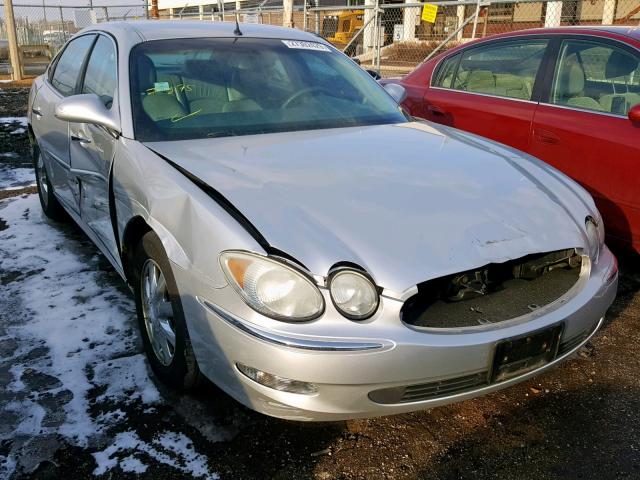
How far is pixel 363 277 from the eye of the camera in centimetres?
197

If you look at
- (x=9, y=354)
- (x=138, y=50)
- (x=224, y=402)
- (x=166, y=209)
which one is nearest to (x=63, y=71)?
(x=138, y=50)

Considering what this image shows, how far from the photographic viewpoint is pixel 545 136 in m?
4.09

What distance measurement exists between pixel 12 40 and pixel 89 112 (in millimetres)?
14609

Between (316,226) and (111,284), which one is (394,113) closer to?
(316,226)

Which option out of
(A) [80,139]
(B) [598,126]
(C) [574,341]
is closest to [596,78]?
(B) [598,126]

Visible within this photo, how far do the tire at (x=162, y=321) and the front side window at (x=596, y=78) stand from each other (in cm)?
305

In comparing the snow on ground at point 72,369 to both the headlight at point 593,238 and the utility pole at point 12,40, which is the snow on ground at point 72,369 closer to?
the headlight at point 593,238

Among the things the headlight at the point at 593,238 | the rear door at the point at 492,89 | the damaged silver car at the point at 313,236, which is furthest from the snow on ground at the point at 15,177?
the headlight at the point at 593,238

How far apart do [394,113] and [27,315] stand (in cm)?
244

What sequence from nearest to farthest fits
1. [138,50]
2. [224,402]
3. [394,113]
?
[224,402] → [138,50] → [394,113]

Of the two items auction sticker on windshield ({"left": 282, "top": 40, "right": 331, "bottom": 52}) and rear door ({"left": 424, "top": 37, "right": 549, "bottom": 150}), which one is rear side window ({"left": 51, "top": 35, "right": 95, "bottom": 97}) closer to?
auction sticker on windshield ({"left": 282, "top": 40, "right": 331, "bottom": 52})

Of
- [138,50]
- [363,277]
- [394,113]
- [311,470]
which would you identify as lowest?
[311,470]

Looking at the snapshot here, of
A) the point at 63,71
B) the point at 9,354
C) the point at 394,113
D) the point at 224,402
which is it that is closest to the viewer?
the point at 224,402

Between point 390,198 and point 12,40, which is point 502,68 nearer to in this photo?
point 390,198
